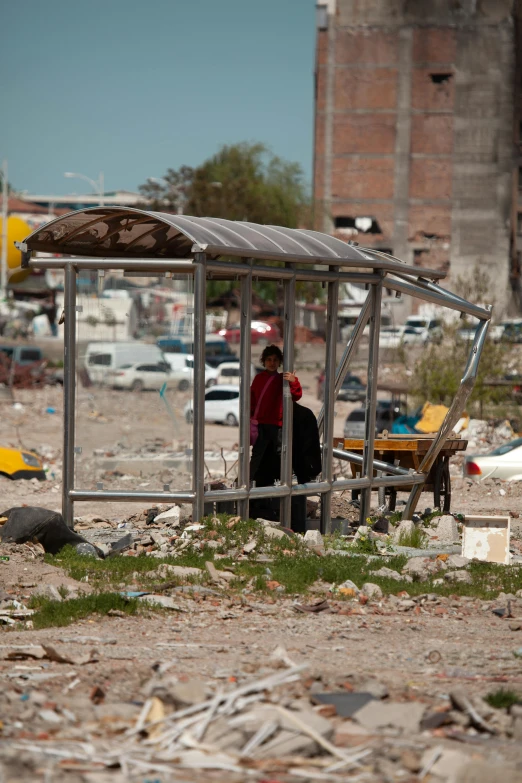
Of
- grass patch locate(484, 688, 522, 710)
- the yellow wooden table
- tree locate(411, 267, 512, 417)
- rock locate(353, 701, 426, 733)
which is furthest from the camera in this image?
tree locate(411, 267, 512, 417)

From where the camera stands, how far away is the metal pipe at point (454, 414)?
42.0ft

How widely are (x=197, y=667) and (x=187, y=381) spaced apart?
4737 millimetres

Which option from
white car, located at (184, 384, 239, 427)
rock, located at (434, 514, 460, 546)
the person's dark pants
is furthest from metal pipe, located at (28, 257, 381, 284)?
white car, located at (184, 384, 239, 427)

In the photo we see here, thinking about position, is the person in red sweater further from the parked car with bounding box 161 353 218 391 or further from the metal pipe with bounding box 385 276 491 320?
the metal pipe with bounding box 385 276 491 320

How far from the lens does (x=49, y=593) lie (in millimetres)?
8672

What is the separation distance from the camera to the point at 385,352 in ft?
117

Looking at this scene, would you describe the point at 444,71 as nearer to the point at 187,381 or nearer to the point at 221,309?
the point at 221,309

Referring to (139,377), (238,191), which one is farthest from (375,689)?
(238,191)

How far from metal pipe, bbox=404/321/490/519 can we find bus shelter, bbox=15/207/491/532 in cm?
2

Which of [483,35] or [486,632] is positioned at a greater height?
[483,35]

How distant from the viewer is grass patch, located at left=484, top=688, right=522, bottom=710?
571cm

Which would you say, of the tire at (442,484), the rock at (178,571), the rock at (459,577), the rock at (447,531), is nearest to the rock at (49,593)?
the rock at (178,571)

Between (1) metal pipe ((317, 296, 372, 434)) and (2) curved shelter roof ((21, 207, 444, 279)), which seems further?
(1) metal pipe ((317, 296, 372, 434))

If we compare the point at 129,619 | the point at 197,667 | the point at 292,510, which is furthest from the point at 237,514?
the point at 197,667
